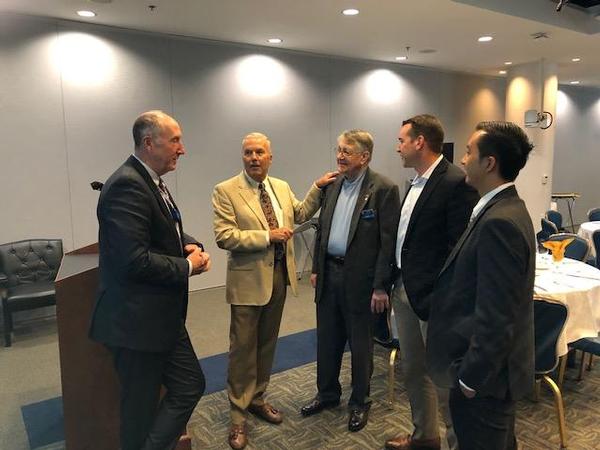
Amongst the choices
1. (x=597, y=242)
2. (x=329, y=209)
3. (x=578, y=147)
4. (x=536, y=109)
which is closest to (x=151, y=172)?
(x=329, y=209)

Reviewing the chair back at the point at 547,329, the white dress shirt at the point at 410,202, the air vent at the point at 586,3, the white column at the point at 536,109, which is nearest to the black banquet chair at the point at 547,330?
the chair back at the point at 547,329

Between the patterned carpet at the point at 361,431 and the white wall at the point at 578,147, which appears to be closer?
the patterned carpet at the point at 361,431

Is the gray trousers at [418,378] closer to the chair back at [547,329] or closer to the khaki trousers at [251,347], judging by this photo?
the chair back at [547,329]

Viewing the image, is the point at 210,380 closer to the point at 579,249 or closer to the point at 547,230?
the point at 579,249

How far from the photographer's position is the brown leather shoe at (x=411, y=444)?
2.39 metres

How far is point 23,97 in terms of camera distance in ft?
15.2

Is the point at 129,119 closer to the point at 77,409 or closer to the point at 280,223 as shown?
the point at 280,223

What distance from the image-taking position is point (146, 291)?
187 cm

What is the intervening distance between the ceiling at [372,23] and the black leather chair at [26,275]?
7.34ft

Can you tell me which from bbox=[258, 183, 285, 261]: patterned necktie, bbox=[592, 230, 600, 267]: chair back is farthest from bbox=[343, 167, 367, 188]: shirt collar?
bbox=[592, 230, 600, 267]: chair back

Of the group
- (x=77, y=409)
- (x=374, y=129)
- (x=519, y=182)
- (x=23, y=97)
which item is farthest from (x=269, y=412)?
(x=519, y=182)

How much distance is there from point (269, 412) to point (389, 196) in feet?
4.77

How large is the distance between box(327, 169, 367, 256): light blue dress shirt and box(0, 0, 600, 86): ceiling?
2420 mm

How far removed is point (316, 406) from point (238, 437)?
53 centimetres
